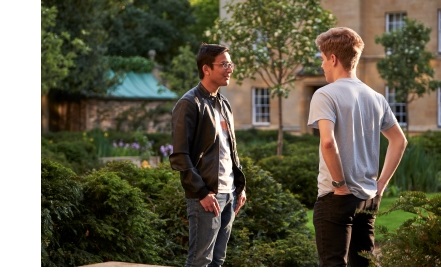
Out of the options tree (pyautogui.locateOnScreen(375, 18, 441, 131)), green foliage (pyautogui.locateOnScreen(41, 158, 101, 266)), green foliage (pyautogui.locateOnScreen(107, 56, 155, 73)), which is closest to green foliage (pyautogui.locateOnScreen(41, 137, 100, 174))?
green foliage (pyautogui.locateOnScreen(41, 158, 101, 266))

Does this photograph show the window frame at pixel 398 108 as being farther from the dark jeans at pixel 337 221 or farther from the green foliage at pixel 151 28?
the dark jeans at pixel 337 221

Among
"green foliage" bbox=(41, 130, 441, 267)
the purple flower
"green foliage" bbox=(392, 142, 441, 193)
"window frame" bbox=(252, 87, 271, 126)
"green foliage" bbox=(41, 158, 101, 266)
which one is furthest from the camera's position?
"window frame" bbox=(252, 87, 271, 126)

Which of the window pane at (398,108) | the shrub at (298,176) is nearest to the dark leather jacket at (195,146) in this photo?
the shrub at (298,176)

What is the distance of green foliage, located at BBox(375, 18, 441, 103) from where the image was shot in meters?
36.0

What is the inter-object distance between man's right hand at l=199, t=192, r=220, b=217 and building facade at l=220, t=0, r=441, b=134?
3441 centimetres

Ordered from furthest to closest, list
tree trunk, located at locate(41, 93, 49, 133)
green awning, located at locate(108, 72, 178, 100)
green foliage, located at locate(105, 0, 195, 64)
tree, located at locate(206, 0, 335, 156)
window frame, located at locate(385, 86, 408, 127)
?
green foliage, located at locate(105, 0, 195, 64)
green awning, located at locate(108, 72, 178, 100)
tree trunk, located at locate(41, 93, 49, 133)
window frame, located at locate(385, 86, 408, 127)
tree, located at locate(206, 0, 335, 156)

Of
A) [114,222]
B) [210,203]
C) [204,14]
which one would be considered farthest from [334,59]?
[204,14]

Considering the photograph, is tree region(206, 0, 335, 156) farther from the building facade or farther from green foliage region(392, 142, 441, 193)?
the building facade

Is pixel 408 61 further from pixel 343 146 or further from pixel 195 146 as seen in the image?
pixel 343 146

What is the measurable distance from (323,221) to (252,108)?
3910 cm

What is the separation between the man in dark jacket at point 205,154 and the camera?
6039mm

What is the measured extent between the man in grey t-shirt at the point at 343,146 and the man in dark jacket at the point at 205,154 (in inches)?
22.3
